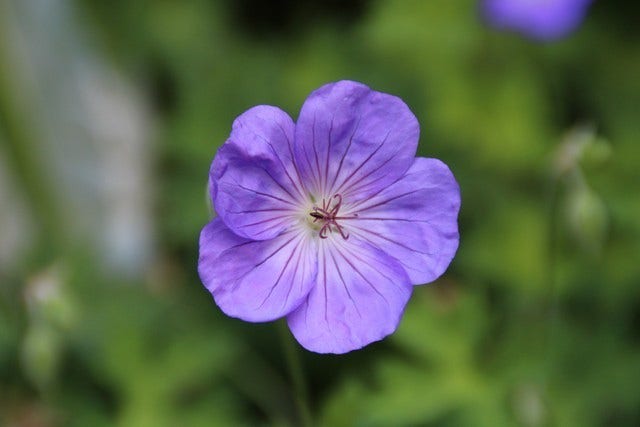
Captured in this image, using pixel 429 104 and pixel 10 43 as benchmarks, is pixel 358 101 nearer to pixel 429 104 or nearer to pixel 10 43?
pixel 429 104

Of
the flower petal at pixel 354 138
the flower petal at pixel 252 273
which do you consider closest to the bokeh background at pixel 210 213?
the flower petal at pixel 252 273

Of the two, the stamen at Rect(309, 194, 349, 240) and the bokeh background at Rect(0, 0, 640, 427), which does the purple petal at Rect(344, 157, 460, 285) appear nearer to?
the stamen at Rect(309, 194, 349, 240)

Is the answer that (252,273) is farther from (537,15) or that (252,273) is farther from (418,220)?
(537,15)

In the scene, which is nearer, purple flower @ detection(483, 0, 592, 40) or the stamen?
the stamen

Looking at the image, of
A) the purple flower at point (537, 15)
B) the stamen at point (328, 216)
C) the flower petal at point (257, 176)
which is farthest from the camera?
the purple flower at point (537, 15)

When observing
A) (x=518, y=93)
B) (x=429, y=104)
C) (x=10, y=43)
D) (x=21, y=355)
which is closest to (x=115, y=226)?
(x=10, y=43)

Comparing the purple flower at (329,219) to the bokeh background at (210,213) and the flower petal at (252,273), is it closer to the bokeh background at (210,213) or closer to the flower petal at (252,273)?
the flower petal at (252,273)

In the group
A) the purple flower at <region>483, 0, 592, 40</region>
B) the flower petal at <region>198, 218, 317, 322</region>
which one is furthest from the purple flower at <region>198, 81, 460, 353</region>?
the purple flower at <region>483, 0, 592, 40</region>
